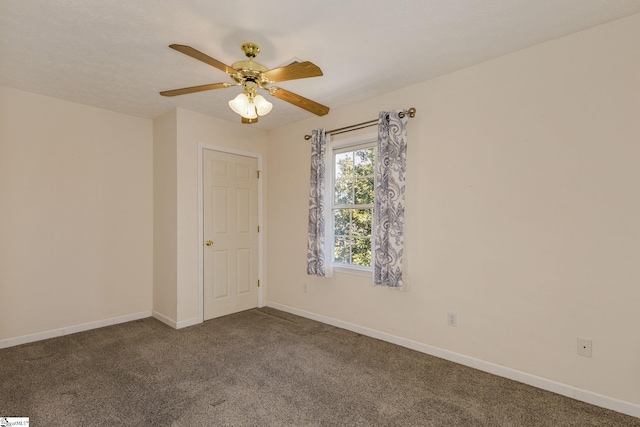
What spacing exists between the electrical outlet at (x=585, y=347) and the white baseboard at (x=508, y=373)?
0.25 m

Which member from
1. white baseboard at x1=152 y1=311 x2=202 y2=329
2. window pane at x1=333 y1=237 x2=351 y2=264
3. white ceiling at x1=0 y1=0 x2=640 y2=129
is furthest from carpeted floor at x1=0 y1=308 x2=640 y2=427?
white ceiling at x1=0 y1=0 x2=640 y2=129

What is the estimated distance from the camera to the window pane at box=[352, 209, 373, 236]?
11.4 feet

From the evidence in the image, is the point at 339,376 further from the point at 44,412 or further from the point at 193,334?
the point at 44,412

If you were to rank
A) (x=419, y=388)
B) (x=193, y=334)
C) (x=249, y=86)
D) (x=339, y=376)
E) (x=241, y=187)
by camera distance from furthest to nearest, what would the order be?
(x=241, y=187) → (x=193, y=334) → (x=339, y=376) → (x=419, y=388) → (x=249, y=86)

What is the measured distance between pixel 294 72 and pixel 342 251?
2241 mm

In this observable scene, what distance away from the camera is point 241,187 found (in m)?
4.25

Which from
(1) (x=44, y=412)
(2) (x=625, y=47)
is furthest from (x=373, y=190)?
(1) (x=44, y=412)

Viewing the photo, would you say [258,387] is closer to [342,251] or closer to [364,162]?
[342,251]

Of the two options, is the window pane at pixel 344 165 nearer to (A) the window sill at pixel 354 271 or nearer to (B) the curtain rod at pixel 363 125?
(B) the curtain rod at pixel 363 125

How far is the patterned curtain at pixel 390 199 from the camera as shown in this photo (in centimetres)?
296

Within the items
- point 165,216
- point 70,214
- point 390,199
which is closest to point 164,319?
point 165,216

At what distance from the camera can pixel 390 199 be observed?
118 inches

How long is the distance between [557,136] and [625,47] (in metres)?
0.63

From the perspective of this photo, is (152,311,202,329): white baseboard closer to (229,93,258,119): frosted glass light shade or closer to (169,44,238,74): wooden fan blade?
(229,93,258,119): frosted glass light shade
